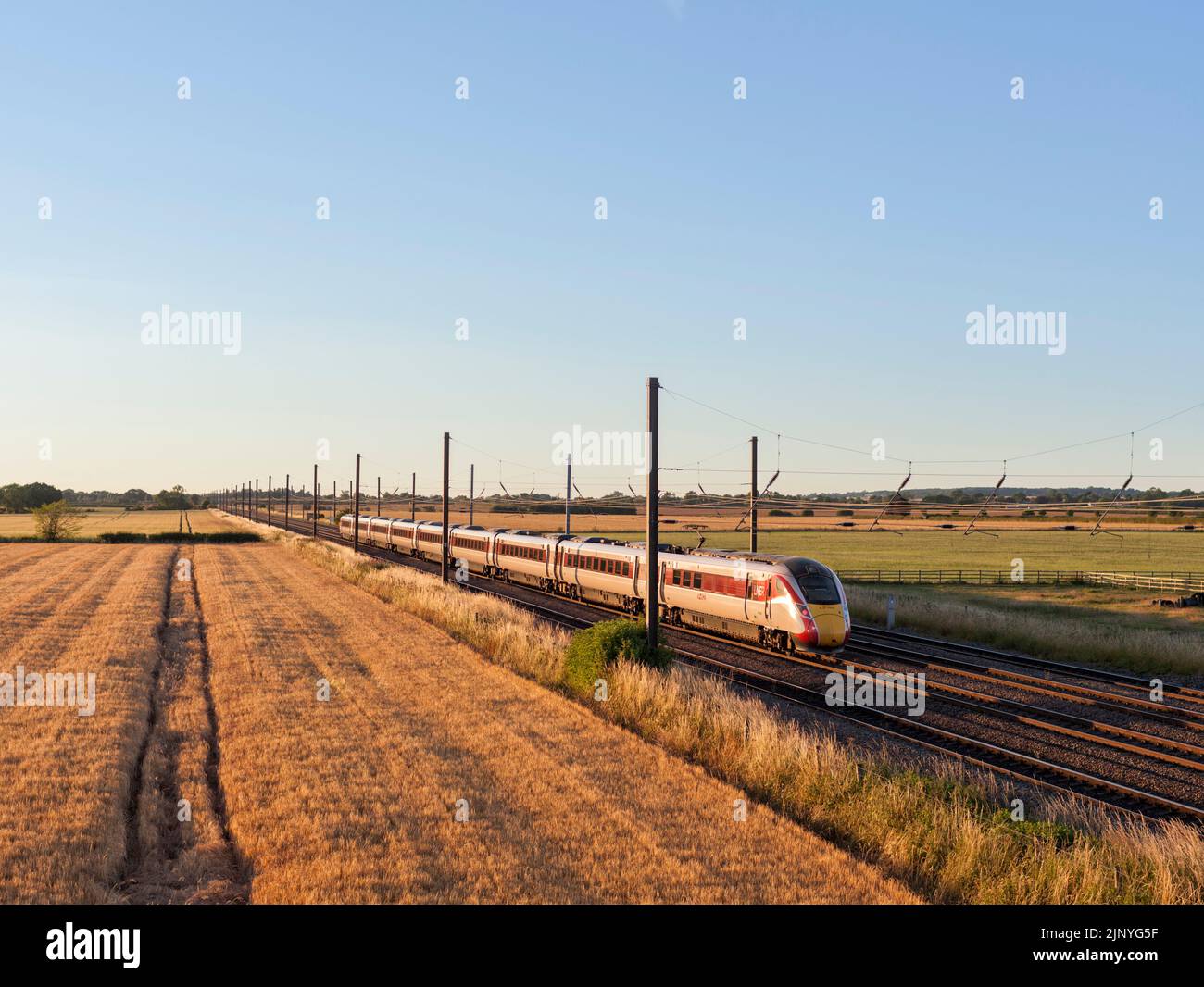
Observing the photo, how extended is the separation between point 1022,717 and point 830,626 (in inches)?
256

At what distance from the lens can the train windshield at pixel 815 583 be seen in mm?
25047

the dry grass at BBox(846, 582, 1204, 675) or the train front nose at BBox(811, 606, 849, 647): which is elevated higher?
the train front nose at BBox(811, 606, 849, 647)

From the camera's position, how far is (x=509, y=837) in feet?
34.4

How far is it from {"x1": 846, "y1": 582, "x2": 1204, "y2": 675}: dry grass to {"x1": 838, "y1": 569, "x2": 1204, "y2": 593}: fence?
7.49m

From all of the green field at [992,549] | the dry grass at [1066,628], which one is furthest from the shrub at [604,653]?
the green field at [992,549]

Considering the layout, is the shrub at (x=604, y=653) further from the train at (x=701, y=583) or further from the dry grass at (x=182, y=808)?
the dry grass at (x=182, y=808)

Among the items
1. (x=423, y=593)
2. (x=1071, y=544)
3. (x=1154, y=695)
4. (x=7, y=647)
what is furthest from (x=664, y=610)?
(x=1071, y=544)

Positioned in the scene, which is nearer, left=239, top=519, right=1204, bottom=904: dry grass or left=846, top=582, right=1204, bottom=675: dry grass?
left=239, top=519, right=1204, bottom=904: dry grass

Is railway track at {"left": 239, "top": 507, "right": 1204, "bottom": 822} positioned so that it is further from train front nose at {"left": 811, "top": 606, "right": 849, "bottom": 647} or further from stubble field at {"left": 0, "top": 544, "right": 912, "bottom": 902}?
stubble field at {"left": 0, "top": 544, "right": 912, "bottom": 902}

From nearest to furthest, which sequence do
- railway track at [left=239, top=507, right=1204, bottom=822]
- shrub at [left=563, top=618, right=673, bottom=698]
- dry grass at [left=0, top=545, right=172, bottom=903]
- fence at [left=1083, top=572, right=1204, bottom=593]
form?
1. dry grass at [left=0, top=545, right=172, bottom=903]
2. railway track at [left=239, top=507, right=1204, bottom=822]
3. shrub at [left=563, top=618, right=673, bottom=698]
4. fence at [left=1083, top=572, right=1204, bottom=593]

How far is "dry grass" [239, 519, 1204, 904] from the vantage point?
9422mm

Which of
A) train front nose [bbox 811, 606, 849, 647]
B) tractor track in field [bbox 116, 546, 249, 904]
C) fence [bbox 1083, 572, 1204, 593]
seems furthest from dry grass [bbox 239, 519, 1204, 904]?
fence [bbox 1083, 572, 1204, 593]
